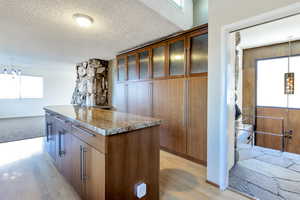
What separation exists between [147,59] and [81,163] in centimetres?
259

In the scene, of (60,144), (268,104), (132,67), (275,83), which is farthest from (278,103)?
(60,144)

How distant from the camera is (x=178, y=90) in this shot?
111 inches

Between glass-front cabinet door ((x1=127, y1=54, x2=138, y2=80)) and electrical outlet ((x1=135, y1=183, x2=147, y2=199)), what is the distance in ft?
8.76

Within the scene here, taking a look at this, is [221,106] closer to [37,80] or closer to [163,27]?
[163,27]

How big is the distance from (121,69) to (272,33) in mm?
3766

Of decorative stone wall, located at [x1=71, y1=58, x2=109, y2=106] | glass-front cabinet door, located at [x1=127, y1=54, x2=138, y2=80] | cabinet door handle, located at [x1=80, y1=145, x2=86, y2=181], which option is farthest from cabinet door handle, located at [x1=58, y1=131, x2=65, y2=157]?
decorative stone wall, located at [x1=71, y1=58, x2=109, y2=106]

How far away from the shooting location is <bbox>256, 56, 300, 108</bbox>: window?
3611mm

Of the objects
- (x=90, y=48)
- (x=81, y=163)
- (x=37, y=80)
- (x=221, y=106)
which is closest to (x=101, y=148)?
(x=81, y=163)

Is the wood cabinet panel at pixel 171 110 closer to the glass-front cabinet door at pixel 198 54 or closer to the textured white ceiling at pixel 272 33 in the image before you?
the glass-front cabinet door at pixel 198 54

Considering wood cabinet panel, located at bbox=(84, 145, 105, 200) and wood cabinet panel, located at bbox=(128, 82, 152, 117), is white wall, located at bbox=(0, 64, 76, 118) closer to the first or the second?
wood cabinet panel, located at bbox=(128, 82, 152, 117)

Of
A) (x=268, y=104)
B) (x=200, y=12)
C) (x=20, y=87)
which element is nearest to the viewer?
(x=200, y=12)

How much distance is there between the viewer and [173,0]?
2.52 meters

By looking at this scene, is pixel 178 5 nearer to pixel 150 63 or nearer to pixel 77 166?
pixel 150 63

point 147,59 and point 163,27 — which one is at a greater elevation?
point 163,27
